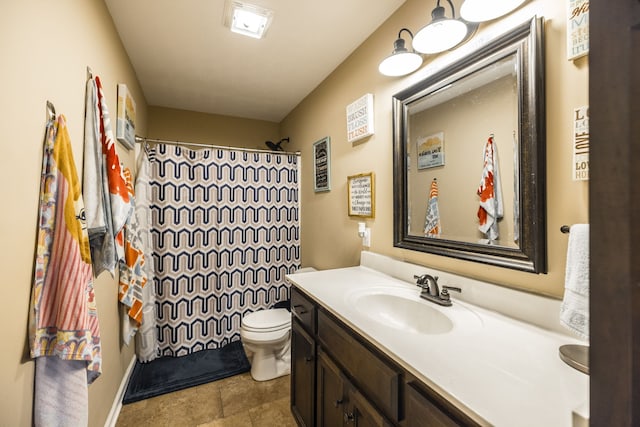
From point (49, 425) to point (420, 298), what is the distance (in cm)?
136

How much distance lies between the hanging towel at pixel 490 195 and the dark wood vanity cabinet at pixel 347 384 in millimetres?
678

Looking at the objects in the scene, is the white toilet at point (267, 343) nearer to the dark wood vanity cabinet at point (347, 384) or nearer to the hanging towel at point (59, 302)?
the dark wood vanity cabinet at point (347, 384)

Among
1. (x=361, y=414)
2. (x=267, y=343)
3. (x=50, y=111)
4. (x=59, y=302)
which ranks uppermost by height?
(x=50, y=111)

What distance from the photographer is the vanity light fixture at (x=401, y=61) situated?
1.37 metres

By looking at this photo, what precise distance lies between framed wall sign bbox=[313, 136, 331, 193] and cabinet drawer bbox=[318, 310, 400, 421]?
1.30 m

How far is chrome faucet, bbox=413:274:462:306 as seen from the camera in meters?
1.17

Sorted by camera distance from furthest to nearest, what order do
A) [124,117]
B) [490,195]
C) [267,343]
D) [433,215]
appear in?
[267,343] → [124,117] → [433,215] → [490,195]

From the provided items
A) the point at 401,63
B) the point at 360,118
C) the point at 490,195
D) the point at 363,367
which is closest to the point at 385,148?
the point at 360,118

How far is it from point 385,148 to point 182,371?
2223 millimetres

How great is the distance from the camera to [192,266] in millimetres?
2428

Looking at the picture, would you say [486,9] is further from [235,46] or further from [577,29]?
[235,46]

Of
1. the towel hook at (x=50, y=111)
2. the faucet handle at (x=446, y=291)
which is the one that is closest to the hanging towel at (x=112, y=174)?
the towel hook at (x=50, y=111)

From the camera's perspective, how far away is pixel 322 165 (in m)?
2.37

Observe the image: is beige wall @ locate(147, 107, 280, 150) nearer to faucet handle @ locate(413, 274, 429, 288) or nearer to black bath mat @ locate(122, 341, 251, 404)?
black bath mat @ locate(122, 341, 251, 404)
